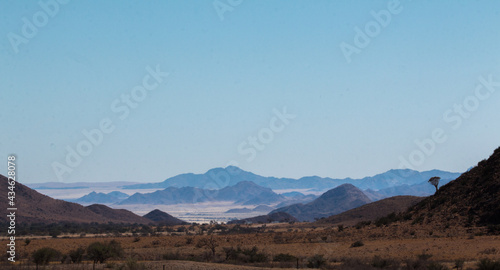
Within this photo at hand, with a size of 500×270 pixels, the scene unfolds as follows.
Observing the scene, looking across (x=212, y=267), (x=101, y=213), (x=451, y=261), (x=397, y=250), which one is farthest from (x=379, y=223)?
(x=101, y=213)

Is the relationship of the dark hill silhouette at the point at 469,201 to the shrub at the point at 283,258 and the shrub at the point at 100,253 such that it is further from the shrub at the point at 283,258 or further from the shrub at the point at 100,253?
the shrub at the point at 100,253

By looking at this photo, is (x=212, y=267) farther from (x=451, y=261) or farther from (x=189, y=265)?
(x=451, y=261)

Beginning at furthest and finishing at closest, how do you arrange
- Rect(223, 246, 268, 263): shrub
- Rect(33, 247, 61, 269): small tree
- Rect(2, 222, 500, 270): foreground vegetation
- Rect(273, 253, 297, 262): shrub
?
Rect(223, 246, 268, 263): shrub → Rect(273, 253, 297, 262): shrub → Rect(33, 247, 61, 269): small tree → Rect(2, 222, 500, 270): foreground vegetation

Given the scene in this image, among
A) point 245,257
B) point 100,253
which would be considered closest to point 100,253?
point 100,253

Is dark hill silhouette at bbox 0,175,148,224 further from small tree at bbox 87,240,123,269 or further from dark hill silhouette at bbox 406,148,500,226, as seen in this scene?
dark hill silhouette at bbox 406,148,500,226

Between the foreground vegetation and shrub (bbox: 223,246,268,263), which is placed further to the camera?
shrub (bbox: 223,246,268,263)

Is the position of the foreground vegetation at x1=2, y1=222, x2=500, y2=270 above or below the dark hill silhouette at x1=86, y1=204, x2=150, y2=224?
below

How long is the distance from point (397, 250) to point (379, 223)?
22589 millimetres

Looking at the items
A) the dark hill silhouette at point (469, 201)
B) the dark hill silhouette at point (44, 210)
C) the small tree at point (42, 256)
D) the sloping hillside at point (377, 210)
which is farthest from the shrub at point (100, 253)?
the dark hill silhouette at point (44, 210)

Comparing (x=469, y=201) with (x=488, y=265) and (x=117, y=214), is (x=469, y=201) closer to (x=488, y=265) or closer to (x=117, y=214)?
(x=488, y=265)

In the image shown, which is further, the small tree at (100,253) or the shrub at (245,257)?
the shrub at (245,257)

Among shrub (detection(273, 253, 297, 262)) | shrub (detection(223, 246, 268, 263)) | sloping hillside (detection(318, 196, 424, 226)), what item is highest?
sloping hillside (detection(318, 196, 424, 226))

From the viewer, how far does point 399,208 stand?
105m

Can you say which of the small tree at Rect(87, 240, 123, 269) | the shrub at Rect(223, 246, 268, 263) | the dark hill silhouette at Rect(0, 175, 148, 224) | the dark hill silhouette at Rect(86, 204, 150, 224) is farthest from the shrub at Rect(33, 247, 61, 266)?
the dark hill silhouette at Rect(86, 204, 150, 224)
